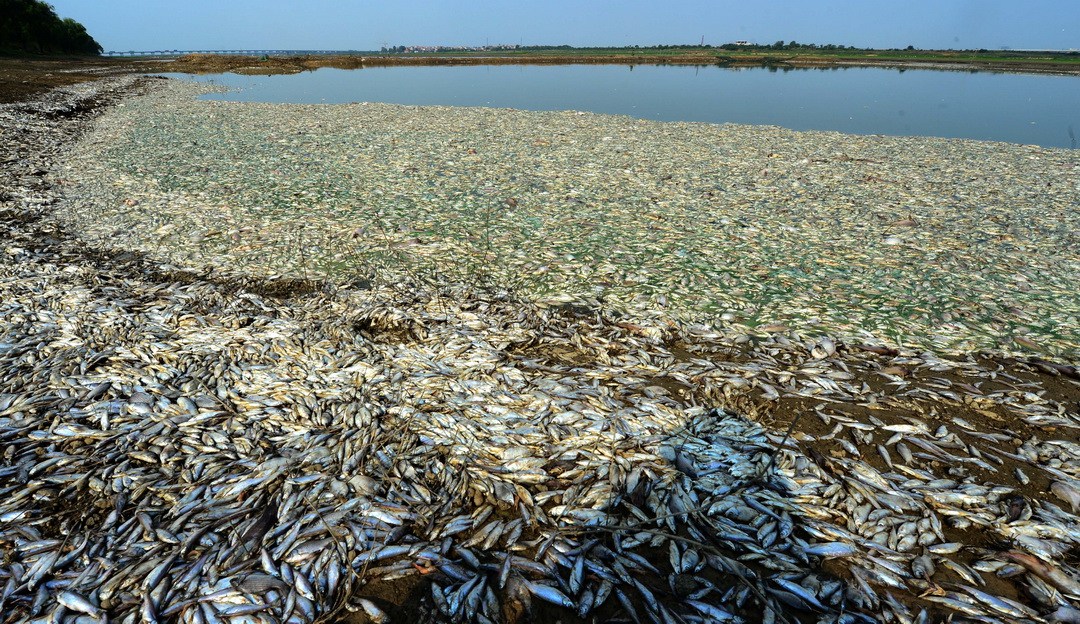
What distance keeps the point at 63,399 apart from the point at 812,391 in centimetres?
847

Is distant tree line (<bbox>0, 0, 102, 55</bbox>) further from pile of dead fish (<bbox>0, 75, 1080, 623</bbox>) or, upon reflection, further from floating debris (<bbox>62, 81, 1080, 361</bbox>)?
pile of dead fish (<bbox>0, 75, 1080, 623</bbox>)

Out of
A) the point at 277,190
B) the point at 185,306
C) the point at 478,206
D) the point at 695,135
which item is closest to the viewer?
the point at 185,306

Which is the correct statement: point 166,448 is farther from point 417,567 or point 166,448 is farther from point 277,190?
point 277,190

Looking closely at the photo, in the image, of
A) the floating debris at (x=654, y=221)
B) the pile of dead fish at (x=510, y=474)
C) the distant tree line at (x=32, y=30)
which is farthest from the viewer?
the distant tree line at (x=32, y=30)

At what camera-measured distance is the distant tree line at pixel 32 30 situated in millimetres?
70312

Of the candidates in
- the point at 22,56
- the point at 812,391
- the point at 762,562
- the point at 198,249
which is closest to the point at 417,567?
the point at 762,562

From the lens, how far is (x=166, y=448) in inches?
195

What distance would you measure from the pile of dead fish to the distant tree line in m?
97.8

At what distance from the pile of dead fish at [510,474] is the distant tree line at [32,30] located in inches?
3850

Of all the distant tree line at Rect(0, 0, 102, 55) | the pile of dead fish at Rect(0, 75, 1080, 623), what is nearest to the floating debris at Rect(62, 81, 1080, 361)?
the pile of dead fish at Rect(0, 75, 1080, 623)

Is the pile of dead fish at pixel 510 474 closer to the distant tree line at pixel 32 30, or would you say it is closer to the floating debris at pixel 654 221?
the floating debris at pixel 654 221

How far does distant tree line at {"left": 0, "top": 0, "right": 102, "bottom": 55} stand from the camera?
70.3 metres

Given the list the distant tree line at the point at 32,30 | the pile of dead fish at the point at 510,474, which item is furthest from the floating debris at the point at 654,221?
the distant tree line at the point at 32,30

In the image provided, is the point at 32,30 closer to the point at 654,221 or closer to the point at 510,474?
the point at 654,221
